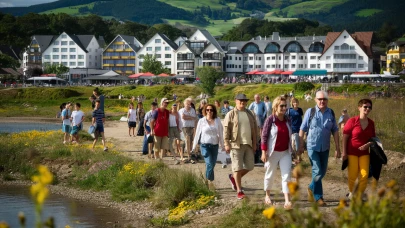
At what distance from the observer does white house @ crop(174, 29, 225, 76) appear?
12556cm

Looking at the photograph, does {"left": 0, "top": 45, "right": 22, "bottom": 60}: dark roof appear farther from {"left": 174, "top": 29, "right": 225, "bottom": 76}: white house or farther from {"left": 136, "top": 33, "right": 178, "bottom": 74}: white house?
{"left": 174, "top": 29, "right": 225, "bottom": 76}: white house

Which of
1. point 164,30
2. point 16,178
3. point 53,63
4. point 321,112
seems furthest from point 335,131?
point 164,30

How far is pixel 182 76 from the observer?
117 m

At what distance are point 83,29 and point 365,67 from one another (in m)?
75.3

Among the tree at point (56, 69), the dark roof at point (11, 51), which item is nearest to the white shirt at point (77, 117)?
the tree at point (56, 69)

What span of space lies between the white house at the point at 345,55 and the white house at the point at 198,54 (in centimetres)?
1888

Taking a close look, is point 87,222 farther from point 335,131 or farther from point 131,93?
point 131,93

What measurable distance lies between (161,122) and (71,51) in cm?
11796

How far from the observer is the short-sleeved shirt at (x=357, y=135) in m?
12.1

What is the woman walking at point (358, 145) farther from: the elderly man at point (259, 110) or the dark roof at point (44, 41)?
the dark roof at point (44, 41)

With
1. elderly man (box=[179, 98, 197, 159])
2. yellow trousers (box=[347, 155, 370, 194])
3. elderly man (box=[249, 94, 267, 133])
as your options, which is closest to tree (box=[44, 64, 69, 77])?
elderly man (box=[179, 98, 197, 159])

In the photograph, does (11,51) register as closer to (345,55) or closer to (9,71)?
(9,71)

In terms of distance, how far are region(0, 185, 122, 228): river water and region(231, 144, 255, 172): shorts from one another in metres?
3.30

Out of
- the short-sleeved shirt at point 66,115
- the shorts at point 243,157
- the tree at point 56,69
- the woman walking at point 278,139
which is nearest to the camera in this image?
the woman walking at point 278,139
